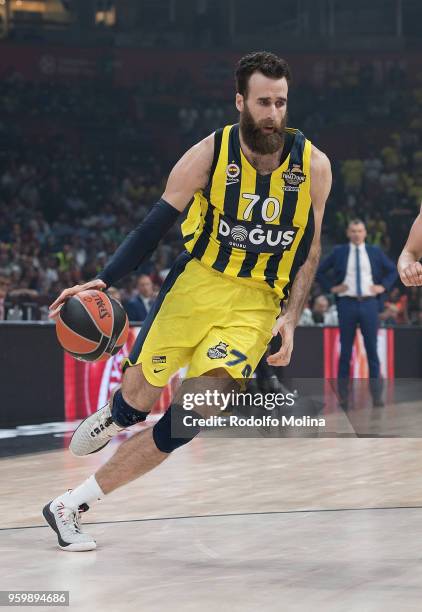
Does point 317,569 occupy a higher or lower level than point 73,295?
lower

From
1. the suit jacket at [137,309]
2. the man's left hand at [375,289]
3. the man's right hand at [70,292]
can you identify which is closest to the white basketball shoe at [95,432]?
the man's right hand at [70,292]

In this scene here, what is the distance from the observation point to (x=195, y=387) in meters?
4.92

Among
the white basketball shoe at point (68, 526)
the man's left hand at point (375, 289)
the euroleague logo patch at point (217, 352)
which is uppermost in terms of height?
the euroleague logo patch at point (217, 352)

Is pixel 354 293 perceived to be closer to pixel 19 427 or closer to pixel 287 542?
pixel 19 427

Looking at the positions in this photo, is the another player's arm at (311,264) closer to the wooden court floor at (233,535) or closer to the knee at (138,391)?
the knee at (138,391)

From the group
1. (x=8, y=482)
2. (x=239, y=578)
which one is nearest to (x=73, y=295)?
(x=239, y=578)

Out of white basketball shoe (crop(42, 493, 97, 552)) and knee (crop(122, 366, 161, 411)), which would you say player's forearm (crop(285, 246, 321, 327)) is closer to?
knee (crop(122, 366, 161, 411))

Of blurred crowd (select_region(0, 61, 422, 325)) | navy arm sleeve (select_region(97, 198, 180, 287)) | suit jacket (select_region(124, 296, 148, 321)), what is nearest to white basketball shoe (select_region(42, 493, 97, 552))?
navy arm sleeve (select_region(97, 198, 180, 287))

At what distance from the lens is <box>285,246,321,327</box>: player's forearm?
16.9 ft

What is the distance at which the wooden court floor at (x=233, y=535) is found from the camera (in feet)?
13.6

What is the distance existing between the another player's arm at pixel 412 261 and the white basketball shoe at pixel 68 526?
1743 mm

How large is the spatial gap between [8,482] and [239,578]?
3197 millimetres

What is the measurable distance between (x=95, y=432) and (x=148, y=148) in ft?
77.1

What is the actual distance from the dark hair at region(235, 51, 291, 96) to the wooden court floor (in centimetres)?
203
